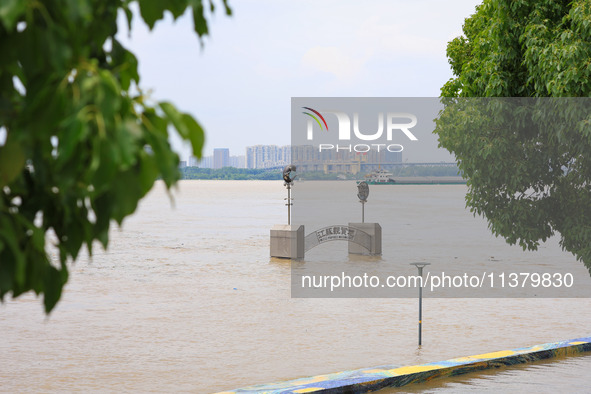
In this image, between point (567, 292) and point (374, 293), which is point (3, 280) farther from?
point (567, 292)

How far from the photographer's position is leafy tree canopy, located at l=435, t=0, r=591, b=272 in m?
11.2

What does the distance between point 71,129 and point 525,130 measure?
10.8m

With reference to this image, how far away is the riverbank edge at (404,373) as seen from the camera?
9523 mm

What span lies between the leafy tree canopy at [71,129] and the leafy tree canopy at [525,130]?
942 centimetres

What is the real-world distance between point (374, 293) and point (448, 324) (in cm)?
508

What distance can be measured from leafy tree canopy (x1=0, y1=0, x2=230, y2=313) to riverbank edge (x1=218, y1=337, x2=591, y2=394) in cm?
707

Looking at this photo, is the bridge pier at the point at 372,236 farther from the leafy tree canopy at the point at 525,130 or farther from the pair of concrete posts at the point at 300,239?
the leafy tree canopy at the point at 525,130

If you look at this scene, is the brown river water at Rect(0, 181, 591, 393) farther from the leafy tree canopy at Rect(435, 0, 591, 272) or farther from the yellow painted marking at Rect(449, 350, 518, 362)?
the leafy tree canopy at Rect(435, 0, 591, 272)

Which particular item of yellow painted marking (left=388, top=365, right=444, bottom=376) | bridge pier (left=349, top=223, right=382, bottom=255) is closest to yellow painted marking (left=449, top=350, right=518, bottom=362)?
yellow painted marking (left=388, top=365, right=444, bottom=376)

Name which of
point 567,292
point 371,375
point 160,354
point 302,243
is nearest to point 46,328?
point 160,354

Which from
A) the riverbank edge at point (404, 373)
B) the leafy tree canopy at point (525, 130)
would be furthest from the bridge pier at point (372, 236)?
the riverbank edge at point (404, 373)

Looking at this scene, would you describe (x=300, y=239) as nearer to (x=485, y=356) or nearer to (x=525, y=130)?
(x=525, y=130)

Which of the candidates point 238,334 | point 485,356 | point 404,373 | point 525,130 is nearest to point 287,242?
point 238,334

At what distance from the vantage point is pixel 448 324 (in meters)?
15.8
